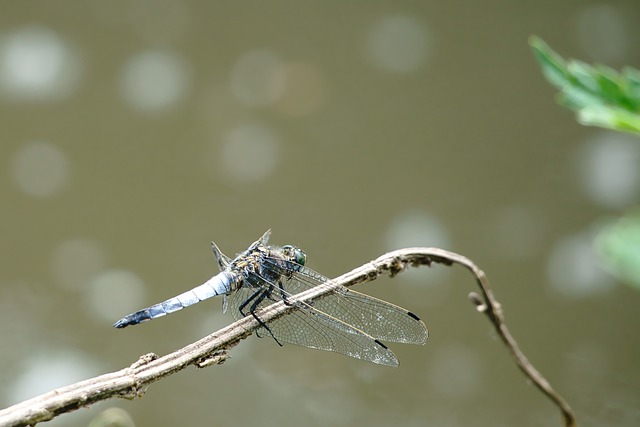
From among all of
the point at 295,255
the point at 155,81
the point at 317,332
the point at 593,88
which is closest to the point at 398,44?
the point at 155,81

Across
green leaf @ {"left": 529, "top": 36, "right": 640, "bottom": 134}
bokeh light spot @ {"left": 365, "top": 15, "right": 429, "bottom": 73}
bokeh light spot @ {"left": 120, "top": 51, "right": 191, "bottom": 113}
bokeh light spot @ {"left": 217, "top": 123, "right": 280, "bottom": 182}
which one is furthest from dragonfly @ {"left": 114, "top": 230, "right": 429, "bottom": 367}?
bokeh light spot @ {"left": 365, "top": 15, "right": 429, "bottom": 73}

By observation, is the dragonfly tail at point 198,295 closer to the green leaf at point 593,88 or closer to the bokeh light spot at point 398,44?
the green leaf at point 593,88

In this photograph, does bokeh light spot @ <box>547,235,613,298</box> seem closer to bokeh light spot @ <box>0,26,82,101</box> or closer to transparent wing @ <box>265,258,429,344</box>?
transparent wing @ <box>265,258,429,344</box>

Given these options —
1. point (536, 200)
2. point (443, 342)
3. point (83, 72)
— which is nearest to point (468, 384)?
point (443, 342)

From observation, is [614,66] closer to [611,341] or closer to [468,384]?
[611,341]

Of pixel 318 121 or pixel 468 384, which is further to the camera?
pixel 318 121

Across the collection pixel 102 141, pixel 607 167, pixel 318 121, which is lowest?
pixel 607 167

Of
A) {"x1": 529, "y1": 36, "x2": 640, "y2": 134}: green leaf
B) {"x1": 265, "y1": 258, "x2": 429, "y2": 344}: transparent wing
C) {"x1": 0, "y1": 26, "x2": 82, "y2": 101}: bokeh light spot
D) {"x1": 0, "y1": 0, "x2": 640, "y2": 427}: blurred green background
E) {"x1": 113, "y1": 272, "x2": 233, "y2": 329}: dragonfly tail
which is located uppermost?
{"x1": 0, "y1": 26, "x2": 82, "y2": 101}: bokeh light spot
